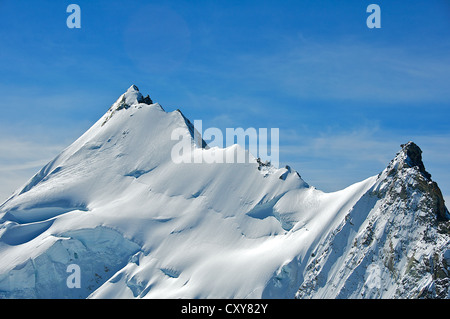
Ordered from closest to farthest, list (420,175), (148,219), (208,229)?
(420,175), (208,229), (148,219)

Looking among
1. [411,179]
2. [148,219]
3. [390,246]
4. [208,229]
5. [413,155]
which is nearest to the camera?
[390,246]

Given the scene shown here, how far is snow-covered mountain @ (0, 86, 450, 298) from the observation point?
127 m

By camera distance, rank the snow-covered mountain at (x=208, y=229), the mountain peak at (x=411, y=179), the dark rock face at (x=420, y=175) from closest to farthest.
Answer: the snow-covered mountain at (x=208, y=229), the dark rock face at (x=420, y=175), the mountain peak at (x=411, y=179)

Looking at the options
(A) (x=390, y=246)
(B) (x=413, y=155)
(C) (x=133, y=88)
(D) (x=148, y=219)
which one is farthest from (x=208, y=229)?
(C) (x=133, y=88)

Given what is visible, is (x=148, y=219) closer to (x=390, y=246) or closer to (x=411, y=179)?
(x=390, y=246)

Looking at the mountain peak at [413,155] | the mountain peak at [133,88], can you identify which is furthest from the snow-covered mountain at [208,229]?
the mountain peak at [133,88]

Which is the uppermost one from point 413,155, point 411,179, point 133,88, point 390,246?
point 133,88

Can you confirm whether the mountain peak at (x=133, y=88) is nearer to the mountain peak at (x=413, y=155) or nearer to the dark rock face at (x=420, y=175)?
the dark rock face at (x=420, y=175)

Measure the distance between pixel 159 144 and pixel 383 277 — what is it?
2874 inches

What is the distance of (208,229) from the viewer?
144250mm

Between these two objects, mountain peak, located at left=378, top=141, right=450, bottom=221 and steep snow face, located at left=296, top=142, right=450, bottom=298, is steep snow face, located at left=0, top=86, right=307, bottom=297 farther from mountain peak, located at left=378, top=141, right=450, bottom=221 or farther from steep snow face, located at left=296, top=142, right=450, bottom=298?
mountain peak, located at left=378, top=141, right=450, bottom=221

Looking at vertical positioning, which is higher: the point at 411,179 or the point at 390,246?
the point at 411,179

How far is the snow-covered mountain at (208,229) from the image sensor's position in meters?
127

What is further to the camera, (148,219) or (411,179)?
(148,219)
